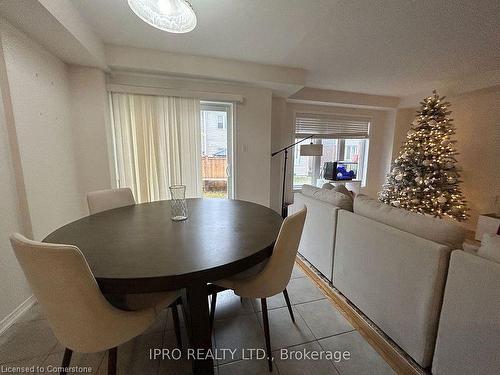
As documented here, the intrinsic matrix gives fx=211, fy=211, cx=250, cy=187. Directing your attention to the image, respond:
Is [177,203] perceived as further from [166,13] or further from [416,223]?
[416,223]

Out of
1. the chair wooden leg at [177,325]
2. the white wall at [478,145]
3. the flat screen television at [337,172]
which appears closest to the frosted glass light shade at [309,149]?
the flat screen television at [337,172]

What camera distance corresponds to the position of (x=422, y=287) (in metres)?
1.13

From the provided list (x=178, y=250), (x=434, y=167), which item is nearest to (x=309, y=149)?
(x=434, y=167)

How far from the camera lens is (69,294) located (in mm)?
776

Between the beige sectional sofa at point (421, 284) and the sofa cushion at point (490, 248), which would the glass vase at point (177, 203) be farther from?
the sofa cushion at point (490, 248)

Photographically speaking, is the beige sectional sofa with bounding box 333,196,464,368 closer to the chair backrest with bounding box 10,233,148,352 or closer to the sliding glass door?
the chair backrest with bounding box 10,233,148,352

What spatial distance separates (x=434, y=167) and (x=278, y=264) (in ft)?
10.6

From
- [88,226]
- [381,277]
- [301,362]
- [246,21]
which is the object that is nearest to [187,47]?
[246,21]

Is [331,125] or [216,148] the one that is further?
[331,125]

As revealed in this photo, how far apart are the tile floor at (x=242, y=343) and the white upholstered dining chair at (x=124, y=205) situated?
0.78 feet

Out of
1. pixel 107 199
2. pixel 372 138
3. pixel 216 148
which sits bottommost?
pixel 107 199

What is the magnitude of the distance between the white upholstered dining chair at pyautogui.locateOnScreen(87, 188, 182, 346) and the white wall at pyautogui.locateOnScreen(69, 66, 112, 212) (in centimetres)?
72

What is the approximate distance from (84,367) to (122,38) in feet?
8.95

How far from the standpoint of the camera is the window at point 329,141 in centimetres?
422
